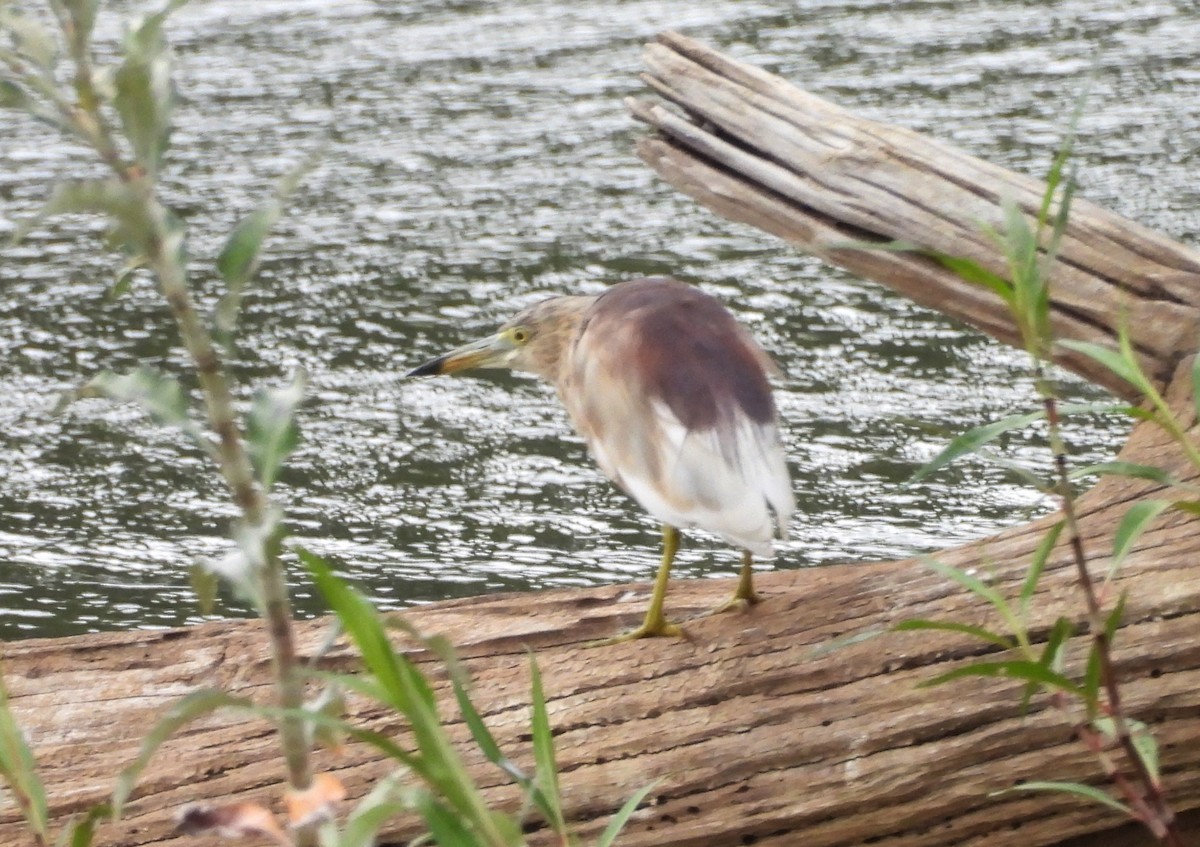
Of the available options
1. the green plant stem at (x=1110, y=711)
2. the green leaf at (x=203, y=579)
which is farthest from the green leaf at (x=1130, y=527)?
the green leaf at (x=203, y=579)

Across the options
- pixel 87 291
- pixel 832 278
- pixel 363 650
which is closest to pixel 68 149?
pixel 87 291

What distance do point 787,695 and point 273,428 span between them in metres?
0.97

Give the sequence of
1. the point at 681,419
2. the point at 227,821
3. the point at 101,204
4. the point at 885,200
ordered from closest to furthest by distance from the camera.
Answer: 1. the point at 101,204
2. the point at 227,821
3. the point at 681,419
4. the point at 885,200

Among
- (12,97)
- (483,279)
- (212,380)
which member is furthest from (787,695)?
(483,279)

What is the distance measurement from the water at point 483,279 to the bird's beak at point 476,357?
311mm

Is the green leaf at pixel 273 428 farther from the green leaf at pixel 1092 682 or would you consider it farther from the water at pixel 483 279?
the water at pixel 483 279

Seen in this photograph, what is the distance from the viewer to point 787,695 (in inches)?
66.3

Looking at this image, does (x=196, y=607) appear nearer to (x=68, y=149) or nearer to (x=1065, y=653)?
(x=1065, y=653)

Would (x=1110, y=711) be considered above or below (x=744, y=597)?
above

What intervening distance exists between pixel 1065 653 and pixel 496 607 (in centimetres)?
66

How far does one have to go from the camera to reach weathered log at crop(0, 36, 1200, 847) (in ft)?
5.33

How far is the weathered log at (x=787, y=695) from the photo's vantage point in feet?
5.33

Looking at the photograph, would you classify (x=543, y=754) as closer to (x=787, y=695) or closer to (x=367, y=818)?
(x=367, y=818)

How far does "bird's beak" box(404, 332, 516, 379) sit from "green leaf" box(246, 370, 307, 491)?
155 centimetres
